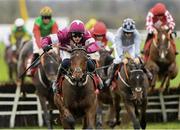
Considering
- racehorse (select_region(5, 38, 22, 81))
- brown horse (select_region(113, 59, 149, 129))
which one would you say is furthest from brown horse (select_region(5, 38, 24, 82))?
brown horse (select_region(113, 59, 149, 129))

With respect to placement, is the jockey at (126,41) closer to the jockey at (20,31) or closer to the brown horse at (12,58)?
the jockey at (20,31)

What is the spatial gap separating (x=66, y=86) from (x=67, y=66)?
1.05ft

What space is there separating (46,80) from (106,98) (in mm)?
1449

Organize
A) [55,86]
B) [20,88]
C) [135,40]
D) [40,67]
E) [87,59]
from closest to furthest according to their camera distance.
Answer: [87,59] → [55,86] → [135,40] → [40,67] → [20,88]

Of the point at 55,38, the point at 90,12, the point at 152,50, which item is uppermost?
Answer: the point at 55,38

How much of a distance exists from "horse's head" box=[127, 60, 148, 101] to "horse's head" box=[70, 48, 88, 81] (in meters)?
3.23

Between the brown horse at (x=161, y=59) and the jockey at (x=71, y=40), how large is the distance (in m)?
5.49

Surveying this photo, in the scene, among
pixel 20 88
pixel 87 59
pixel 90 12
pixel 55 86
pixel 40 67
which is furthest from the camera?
pixel 90 12

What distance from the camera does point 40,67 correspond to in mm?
17531

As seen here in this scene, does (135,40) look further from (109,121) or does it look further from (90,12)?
(90,12)

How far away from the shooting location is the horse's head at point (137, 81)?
15055mm

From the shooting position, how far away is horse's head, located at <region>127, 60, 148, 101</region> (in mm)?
15055

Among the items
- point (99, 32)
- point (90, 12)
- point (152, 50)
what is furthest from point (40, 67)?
point (90, 12)

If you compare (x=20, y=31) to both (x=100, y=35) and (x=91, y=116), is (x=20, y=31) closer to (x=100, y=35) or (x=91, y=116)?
(x=100, y=35)
